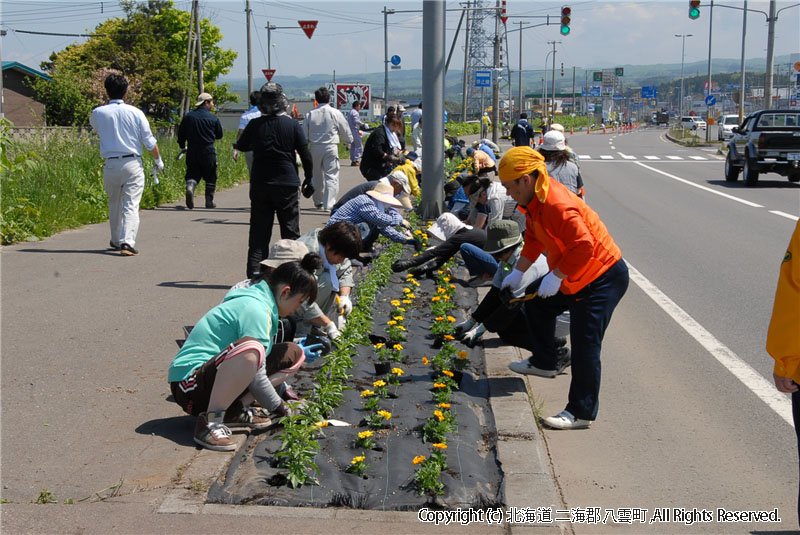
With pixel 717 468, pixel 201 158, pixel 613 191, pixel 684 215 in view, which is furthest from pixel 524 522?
pixel 613 191

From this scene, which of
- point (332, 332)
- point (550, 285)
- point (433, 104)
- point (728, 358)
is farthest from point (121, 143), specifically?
point (728, 358)

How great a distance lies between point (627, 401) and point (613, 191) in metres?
17.3

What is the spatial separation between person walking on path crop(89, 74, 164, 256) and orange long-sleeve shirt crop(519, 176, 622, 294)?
20.2 ft

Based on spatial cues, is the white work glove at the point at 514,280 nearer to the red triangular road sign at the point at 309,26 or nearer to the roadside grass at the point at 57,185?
the roadside grass at the point at 57,185

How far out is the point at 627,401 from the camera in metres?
6.18

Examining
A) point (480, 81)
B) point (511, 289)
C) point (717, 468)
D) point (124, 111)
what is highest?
point (480, 81)

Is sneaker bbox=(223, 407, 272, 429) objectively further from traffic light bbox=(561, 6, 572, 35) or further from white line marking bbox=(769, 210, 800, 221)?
traffic light bbox=(561, 6, 572, 35)

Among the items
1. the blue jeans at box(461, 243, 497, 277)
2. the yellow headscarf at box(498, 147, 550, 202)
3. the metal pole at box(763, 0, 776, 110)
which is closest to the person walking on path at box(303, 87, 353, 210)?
the blue jeans at box(461, 243, 497, 277)

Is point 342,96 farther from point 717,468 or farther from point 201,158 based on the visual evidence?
point 717,468

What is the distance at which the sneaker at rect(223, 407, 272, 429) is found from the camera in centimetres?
509

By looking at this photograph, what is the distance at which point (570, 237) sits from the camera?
5273 millimetres

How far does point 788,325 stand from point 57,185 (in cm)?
1198

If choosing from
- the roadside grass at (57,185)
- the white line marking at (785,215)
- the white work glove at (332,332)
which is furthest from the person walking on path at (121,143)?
the white line marking at (785,215)

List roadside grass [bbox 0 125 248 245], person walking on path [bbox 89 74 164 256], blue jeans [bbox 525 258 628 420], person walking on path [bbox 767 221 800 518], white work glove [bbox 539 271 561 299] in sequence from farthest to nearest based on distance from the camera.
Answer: roadside grass [bbox 0 125 248 245], person walking on path [bbox 89 74 164 256], white work glove [bbox 539 271 561 299], blue jeans [bbox 525 258 628 420], person walking on path [bbox 767 221 800 518]
